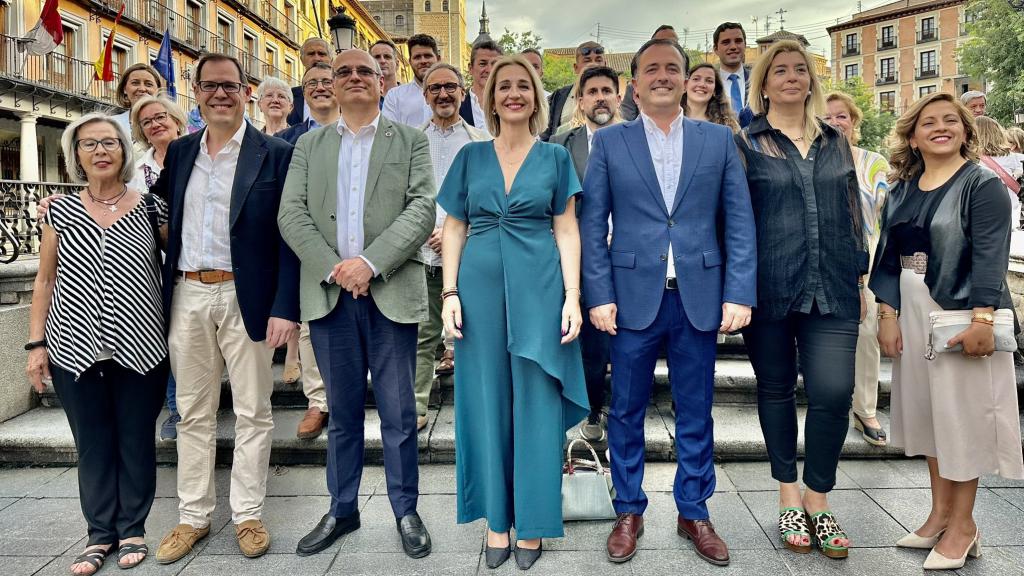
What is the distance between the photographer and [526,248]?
9.98 ft

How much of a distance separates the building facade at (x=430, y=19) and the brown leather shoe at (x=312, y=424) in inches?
3237

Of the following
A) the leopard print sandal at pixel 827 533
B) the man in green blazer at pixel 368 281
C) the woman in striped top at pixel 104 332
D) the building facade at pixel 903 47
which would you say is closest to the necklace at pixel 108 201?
the woman in striped top at pixel 104 332

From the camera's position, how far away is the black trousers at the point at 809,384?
315 cm

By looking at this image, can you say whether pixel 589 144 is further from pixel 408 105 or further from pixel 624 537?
pixel 624 537

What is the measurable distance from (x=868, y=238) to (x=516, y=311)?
99.6 inches

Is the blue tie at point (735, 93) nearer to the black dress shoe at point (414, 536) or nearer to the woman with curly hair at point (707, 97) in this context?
the woman with curly hair at point (707, 97)

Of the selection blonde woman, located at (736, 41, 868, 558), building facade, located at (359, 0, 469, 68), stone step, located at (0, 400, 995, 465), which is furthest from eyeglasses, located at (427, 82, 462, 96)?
building facade, located at (359, 0, 469, 68)

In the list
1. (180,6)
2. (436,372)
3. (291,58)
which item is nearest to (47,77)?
(180,6)

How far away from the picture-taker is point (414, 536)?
326cm

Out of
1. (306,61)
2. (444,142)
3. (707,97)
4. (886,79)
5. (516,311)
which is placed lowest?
(516,311)

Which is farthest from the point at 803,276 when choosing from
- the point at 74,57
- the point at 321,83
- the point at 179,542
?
the point at 74,57

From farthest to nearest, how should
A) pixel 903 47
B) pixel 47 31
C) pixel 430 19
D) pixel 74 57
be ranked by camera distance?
1. pixel 430 19
2. pixel 903 47
3. pixel 74 57
4. pixel 47 31

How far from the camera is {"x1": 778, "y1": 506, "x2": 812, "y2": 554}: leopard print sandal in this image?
3.17m

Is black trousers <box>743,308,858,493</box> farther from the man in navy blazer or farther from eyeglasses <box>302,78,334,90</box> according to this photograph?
eyeglasses <box>302,78,334,90</box>
